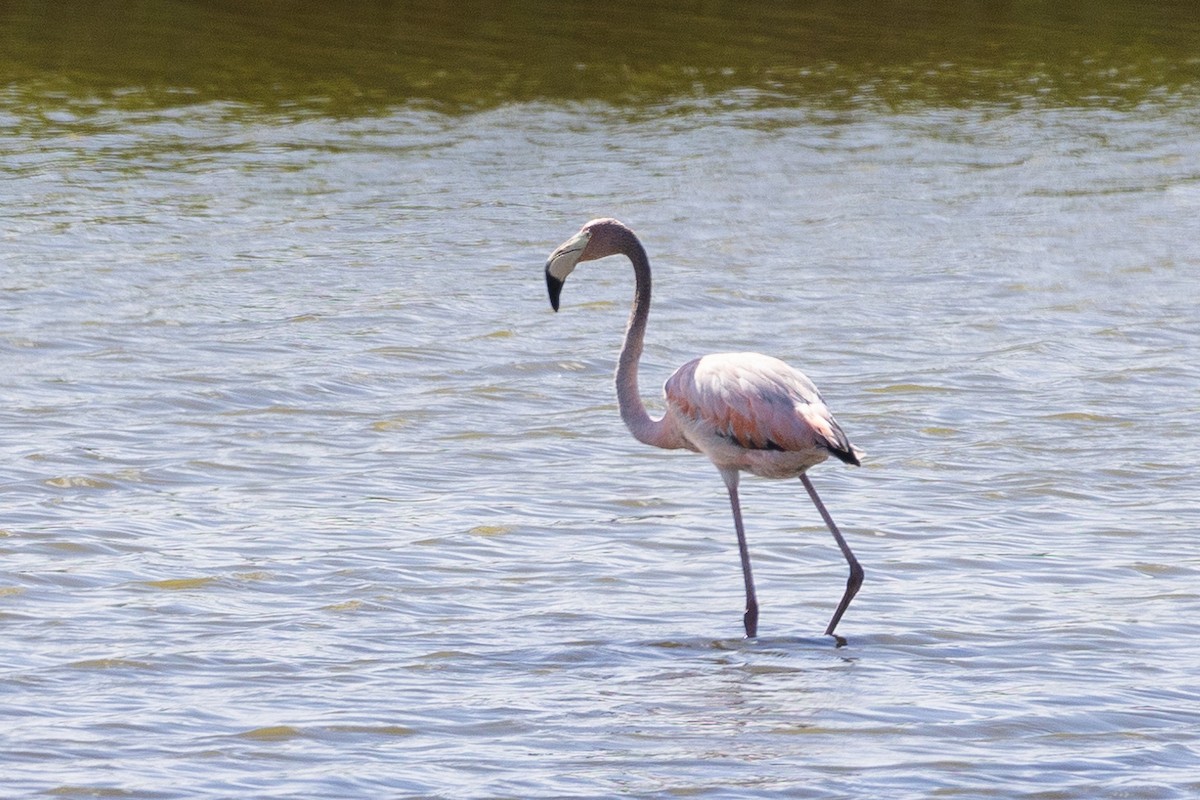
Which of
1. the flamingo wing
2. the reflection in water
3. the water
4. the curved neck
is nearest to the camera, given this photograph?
the water

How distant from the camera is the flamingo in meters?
6.25

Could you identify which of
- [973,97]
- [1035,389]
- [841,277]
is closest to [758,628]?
[1035,389]

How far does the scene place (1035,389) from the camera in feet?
31.1

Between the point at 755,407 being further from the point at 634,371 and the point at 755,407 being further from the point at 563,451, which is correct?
the point at 563,451

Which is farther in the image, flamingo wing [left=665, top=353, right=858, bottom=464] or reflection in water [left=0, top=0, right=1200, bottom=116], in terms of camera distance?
reflection in water [left=0, top=0, right=1200, bottom=116]

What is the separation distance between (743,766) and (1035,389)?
4652mm

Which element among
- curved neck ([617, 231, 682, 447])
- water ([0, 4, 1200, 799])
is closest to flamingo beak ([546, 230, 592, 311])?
curved neck ([617, 231, 682, 447])

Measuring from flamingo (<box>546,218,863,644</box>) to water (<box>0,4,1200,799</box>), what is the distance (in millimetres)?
399

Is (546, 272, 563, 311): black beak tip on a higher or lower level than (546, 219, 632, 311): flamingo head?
lower

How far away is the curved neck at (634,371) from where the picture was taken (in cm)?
674

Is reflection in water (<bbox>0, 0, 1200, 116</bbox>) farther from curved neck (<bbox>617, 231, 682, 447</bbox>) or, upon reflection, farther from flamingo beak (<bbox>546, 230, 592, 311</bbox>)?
flamingo beak (<bbox>546, 230, 592, 311</bbox>)

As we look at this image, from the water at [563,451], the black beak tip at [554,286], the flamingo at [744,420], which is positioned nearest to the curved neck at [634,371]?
the flamingo at [744,420]

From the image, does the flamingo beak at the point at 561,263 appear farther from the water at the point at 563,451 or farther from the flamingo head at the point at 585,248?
the water at the point at 563,451

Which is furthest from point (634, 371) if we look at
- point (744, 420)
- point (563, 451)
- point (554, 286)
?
point (563, 451)
